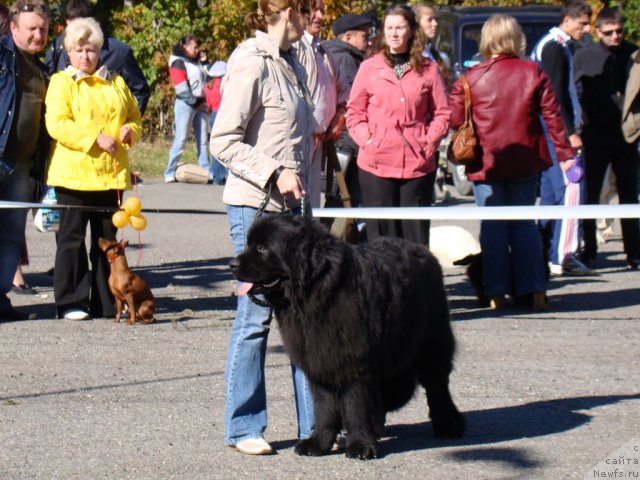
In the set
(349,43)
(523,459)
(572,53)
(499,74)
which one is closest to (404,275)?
(523,459)

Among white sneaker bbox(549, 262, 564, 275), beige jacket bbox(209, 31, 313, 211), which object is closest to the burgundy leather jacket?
white sneaker bbox(549, 262, 564, 275)

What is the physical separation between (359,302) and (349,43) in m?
5.34

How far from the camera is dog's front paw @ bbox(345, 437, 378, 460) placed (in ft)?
16.3

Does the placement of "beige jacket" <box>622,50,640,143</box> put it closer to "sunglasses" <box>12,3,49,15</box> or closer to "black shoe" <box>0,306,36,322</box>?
"sunglasses" <box>12,3,49,15</box>

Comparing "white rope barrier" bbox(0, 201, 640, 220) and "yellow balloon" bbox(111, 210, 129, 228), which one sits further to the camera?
"yellow balloon" bbox(111, 210, 129, 228)

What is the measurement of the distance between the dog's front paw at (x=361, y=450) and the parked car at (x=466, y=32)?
11523 millimetres

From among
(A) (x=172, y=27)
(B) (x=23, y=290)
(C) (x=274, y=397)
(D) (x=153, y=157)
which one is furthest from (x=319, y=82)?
(A) (x=172, y=27)

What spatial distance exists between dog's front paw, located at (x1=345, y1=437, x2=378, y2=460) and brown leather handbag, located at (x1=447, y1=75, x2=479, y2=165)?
12.6 ft

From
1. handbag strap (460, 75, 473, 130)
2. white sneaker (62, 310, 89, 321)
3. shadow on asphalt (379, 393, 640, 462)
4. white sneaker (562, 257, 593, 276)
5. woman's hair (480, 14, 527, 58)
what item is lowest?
shadow on asphalt (379, 393, 640, 462)

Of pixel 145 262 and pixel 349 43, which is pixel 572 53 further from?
pixel 145 262

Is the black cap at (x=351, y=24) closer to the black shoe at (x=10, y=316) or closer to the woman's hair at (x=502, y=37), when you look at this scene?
the woman's hair at (x=502, y=37)

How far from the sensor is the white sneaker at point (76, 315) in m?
8.28

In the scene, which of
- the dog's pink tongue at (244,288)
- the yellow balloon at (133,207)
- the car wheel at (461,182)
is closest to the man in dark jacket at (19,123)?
the yellow balloon at (133,207)

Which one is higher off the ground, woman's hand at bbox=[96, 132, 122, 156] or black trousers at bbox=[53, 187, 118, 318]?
woman's hand at bbox=[96, 132, 122, 156]
